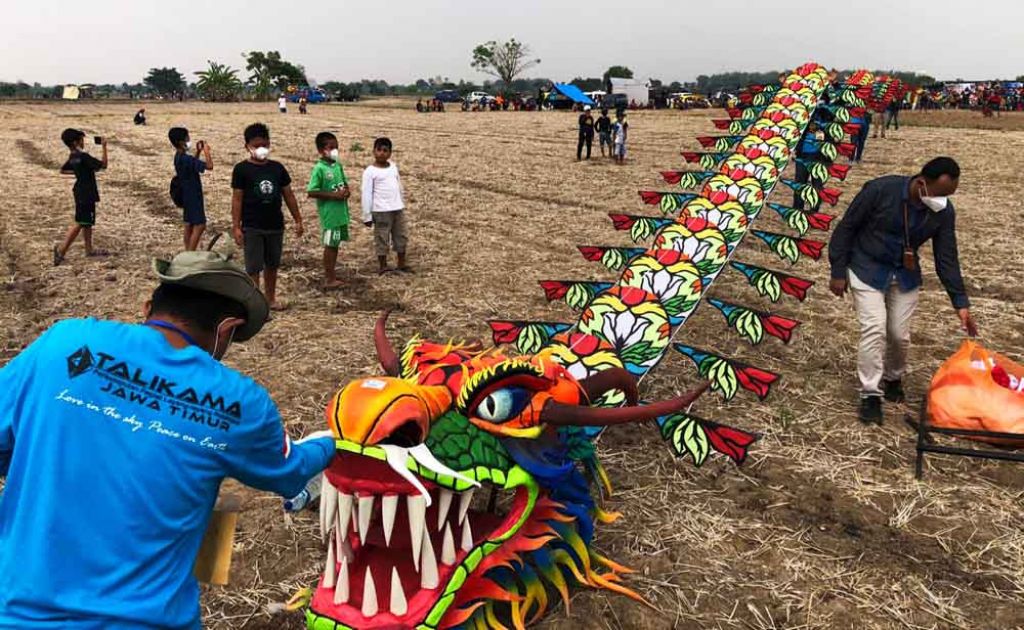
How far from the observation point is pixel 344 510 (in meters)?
2.32

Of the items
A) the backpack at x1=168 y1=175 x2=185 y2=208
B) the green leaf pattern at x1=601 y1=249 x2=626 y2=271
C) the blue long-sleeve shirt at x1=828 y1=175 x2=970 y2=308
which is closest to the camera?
the blue long-sleeve shirt at x1=828 y1=175 x2=970 y2=308

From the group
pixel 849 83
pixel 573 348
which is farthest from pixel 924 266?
pixel 573 348

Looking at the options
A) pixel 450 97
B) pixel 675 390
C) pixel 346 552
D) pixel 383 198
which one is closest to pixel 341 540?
pixel 346 552

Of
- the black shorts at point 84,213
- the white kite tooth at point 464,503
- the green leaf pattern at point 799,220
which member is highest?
the green leaf pattern at point 799,220

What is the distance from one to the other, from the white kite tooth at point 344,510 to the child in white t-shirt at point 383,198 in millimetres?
5408

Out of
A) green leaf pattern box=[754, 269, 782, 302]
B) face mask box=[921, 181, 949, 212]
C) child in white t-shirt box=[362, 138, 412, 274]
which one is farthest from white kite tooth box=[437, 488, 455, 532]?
child in white t-shirt box=[362, 138, 412, 274]

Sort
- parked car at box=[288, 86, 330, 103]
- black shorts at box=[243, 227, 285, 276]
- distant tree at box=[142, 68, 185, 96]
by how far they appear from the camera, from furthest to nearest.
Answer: distant tree at box=[142, 68, 185, 96]
parked car at box=[288, 86, 330, 103]
black shorts at box=[243, 227, 285, 276]

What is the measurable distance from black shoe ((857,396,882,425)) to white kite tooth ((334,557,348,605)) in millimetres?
3790

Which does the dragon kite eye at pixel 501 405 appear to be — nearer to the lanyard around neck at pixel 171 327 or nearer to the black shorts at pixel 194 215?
the lanyard around neck at pixel 171 327

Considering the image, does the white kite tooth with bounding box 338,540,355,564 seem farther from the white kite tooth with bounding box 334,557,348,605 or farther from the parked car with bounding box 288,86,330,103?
the parked car with bounding box 288,86,330,103

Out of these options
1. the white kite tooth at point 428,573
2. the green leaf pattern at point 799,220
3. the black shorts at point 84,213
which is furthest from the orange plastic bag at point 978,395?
the black shorts at point 84,213

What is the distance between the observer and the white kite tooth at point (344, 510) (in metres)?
2.32

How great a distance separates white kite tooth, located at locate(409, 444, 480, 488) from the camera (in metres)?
2.36

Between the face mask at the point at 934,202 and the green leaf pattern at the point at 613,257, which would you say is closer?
the face mask at the point at 934,202
